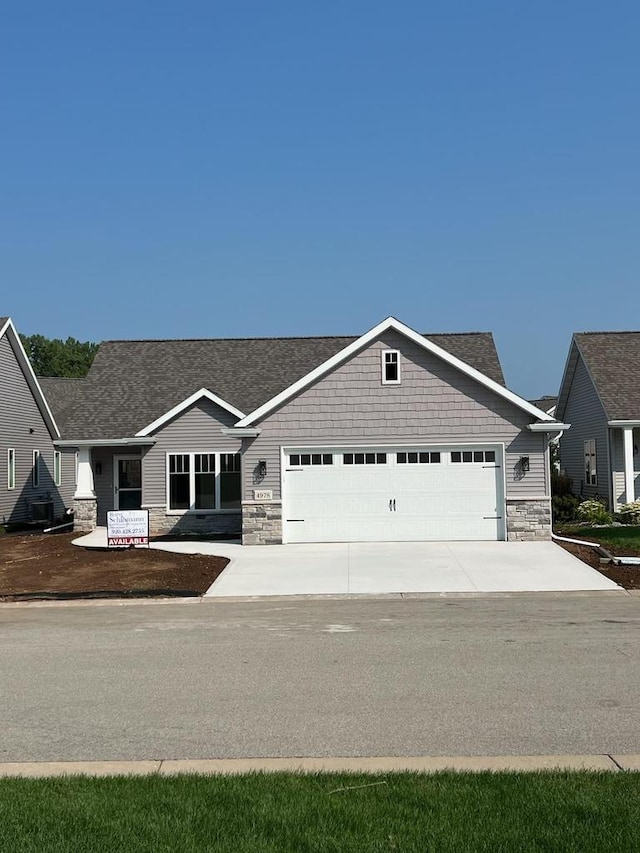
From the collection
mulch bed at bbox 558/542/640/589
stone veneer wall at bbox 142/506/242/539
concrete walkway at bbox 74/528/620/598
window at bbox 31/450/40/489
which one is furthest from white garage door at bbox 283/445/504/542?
window at bbox 31/450/40/489

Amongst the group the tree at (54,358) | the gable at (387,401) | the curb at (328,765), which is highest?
the tree at (54,358)

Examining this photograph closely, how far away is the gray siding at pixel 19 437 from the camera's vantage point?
29156 mm

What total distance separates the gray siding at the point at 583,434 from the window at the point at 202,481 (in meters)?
12.0

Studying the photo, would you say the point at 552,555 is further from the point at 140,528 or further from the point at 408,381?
the point at 140,528

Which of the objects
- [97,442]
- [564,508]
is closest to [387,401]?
[564,508]

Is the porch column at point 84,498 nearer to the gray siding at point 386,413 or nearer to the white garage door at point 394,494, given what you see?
the gray siding at point 386,413

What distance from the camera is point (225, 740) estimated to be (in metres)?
6.36

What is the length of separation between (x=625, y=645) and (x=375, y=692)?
142 inches

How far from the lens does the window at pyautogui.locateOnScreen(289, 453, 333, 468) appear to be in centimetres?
2056

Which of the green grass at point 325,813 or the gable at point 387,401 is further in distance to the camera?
the gable at point 387,401

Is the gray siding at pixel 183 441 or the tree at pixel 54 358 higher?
the tree at pixel 54 358

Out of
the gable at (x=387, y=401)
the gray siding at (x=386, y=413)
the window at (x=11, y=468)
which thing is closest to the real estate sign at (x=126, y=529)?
the gray siding at (x=386, y=413)

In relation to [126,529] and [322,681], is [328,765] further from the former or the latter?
[126,529]

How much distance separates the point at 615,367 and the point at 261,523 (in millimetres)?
14685
